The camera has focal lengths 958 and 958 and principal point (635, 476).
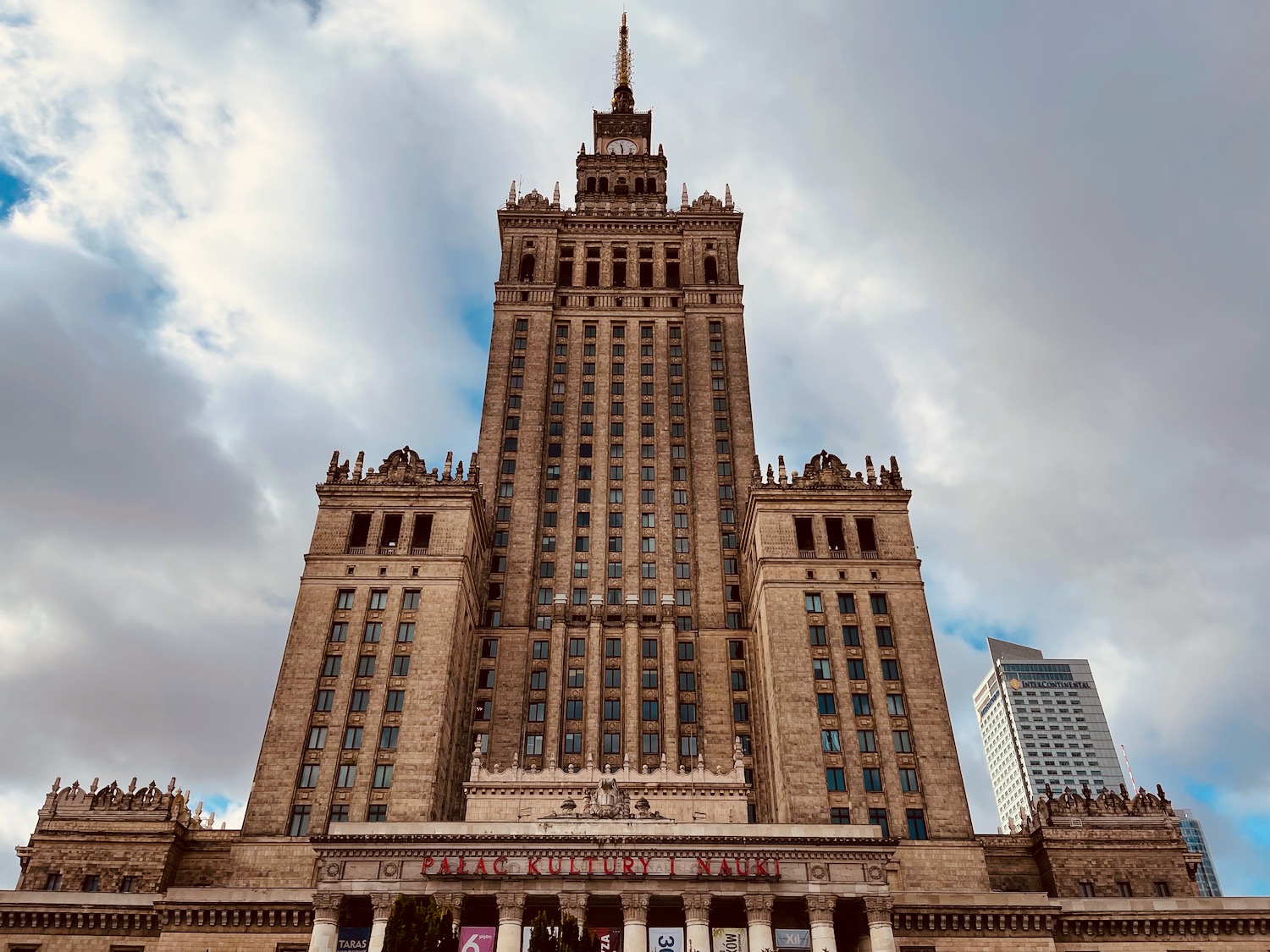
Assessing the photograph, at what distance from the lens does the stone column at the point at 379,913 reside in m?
57.8

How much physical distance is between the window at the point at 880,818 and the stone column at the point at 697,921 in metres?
17.4

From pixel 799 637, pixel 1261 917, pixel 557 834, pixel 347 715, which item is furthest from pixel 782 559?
pixel 1261 917

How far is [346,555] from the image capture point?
270 ft

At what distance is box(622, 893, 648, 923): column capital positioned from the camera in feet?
190

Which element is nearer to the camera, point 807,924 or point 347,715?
point 807,924

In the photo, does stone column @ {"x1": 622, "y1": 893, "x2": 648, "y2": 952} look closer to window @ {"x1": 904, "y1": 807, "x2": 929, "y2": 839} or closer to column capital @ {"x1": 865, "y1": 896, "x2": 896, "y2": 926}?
column capital @ {"x1": 865, "y1": 896, "x2": 896, "y2": 926}

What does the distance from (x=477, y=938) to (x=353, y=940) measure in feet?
25.9

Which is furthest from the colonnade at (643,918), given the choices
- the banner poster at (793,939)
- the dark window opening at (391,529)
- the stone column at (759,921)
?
the dark window opening at (391,529)

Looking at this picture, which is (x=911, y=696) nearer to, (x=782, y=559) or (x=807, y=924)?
(x=782, y=559)

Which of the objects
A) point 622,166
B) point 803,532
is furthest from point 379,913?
point 622,166

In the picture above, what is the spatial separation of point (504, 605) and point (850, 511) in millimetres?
33389

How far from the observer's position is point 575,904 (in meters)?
58.4

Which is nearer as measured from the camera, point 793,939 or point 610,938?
point 610,938

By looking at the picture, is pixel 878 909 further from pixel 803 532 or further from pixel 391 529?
pixel 391 529
